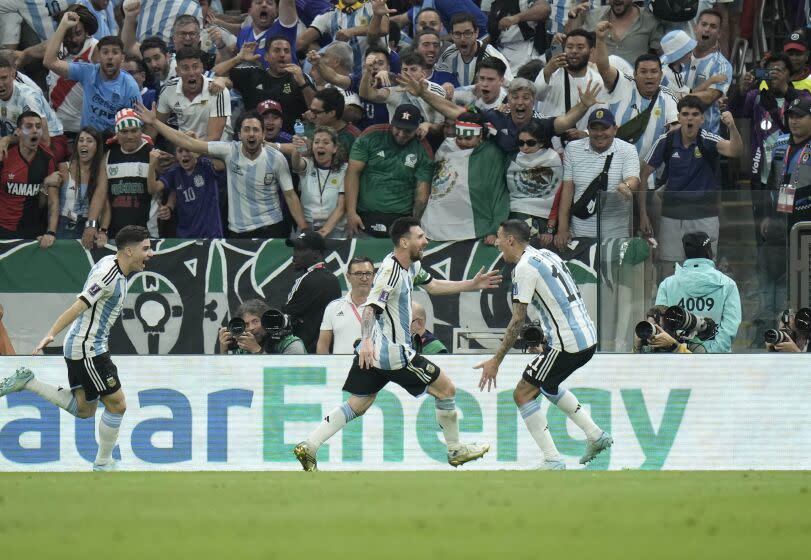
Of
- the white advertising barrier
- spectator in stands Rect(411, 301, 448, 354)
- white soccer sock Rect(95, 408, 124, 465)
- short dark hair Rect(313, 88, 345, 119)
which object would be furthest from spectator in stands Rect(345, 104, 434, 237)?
white soccer sock Rect(95, 408, 124, 465)

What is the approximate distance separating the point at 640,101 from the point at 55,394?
22.2ft

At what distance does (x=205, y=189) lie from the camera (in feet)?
47.3

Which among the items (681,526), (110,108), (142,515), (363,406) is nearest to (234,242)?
(110,108)

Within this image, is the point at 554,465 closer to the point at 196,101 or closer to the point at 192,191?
the point at 192,191

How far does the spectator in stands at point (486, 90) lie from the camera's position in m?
14.3

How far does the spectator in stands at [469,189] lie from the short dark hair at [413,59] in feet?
2.75

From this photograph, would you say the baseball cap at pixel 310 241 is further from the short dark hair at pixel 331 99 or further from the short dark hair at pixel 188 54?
the short dark hair at pixel 188 54

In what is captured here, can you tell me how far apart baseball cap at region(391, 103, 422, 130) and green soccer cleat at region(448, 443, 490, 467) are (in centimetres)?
395

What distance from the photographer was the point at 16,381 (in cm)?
1159

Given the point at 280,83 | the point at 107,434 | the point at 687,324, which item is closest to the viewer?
the point at 107,434

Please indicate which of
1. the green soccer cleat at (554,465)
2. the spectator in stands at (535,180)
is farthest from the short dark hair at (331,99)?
the green soccer cleat at (554,465)

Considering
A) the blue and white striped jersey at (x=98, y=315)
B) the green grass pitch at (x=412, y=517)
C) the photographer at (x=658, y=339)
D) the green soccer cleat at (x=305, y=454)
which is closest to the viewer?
the green grass pitch at (x=412, y=517)

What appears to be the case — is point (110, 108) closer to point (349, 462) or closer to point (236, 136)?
point (236, 136)

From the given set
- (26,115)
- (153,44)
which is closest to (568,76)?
(153,44)
